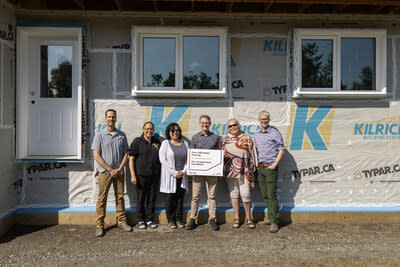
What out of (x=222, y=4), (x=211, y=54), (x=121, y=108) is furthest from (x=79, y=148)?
(x=222, y=4)

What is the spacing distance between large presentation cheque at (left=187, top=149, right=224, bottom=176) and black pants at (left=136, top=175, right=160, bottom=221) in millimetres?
640

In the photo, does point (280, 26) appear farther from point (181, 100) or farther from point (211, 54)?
point (181, 100)

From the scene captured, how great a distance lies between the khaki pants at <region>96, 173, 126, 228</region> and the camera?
4.73 m

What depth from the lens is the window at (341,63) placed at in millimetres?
5363

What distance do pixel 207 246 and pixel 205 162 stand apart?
1237 mm

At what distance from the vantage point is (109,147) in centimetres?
473

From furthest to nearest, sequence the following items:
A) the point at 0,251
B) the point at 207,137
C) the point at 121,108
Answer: the point at 121,108 < the point at 207,137 < the point at 0,251

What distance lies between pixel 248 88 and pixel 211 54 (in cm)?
89

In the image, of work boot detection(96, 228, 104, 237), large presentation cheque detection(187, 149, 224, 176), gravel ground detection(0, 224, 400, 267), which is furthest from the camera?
large presentation cheque detection(187, 149, 224, 176)

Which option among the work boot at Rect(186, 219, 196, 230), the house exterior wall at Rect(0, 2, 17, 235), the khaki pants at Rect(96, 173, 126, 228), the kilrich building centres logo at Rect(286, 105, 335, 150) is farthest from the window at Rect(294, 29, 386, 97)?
the house exterior wall at Rect(0, 2, 17, 235)

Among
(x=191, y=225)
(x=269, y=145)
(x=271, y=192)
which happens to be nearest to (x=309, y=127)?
(x=269, y=145)

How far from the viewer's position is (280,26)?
538 cm

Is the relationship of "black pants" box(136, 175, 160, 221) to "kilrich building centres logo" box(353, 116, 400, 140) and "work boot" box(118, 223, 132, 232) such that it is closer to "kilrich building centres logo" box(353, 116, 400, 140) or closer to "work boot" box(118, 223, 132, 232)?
"work boot" box(118, 223, 132, 232)

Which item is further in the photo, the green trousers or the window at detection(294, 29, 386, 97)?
the window at detection(294, 29, 386, 97)
